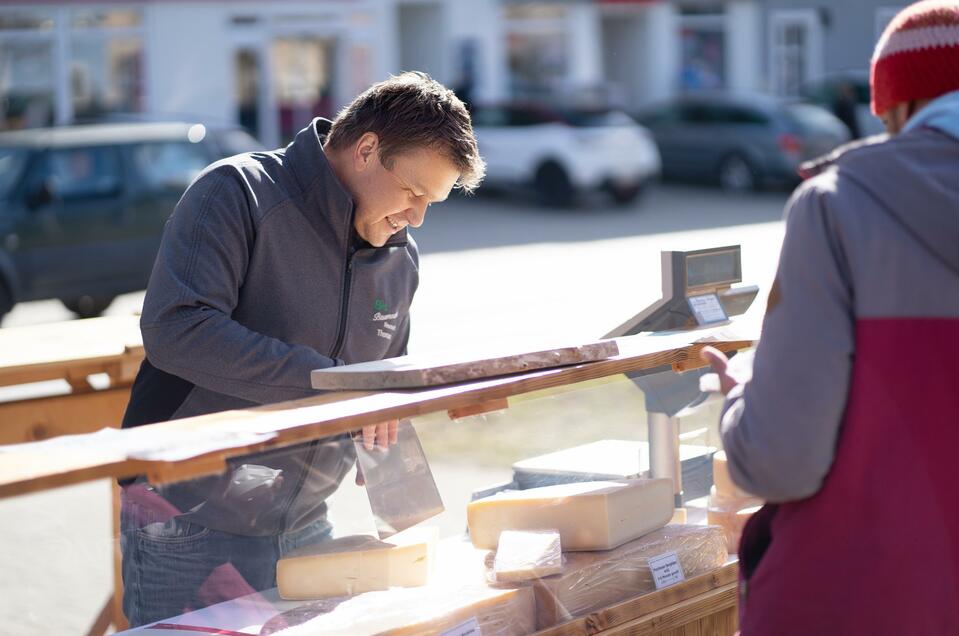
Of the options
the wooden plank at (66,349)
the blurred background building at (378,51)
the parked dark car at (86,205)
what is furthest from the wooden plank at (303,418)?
the blurred background building at (378,51)

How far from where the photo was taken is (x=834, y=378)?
1671 millimetres

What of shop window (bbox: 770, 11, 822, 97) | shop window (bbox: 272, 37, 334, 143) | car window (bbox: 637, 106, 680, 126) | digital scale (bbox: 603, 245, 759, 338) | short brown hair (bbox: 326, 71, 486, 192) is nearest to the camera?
short brown hair (bbox: 326, 71, 486, 192)

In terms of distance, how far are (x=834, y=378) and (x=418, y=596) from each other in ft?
3.54

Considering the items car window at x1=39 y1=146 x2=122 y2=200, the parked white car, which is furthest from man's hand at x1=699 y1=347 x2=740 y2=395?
the parked white car

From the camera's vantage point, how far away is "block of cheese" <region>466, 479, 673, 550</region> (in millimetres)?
2598

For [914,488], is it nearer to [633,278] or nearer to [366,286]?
[366,286]

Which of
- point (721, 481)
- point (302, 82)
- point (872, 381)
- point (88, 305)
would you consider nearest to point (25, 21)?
point (302, 82)

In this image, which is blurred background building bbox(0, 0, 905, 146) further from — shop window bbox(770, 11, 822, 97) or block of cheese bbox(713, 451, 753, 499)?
block of cheese bbox(713, 451, 753, 499)

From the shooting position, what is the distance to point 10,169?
1085 cm

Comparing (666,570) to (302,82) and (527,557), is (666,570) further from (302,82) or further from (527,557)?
(302,82)

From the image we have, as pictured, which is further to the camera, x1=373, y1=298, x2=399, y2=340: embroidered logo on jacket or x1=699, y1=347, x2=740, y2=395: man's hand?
x1=373, y1=298, x2=399, y2=340: embroidered logo on jacket

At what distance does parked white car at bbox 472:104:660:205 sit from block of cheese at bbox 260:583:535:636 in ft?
54.8

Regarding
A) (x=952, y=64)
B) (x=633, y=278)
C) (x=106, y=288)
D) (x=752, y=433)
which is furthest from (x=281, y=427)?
(x=633, y=278)

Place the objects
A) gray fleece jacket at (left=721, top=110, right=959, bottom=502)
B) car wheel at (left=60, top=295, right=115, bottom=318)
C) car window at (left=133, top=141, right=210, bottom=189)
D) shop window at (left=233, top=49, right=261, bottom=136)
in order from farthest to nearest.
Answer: shop window at (left=233, top=49, right=261, bottom=136) < car window at (left=133, top=141, right=210, bottom=189) < car wheel at (left=60, top=295, right=115, bottom=318) < gray fleece jacket at (left=721, top=110, right=959, bottom=502)
